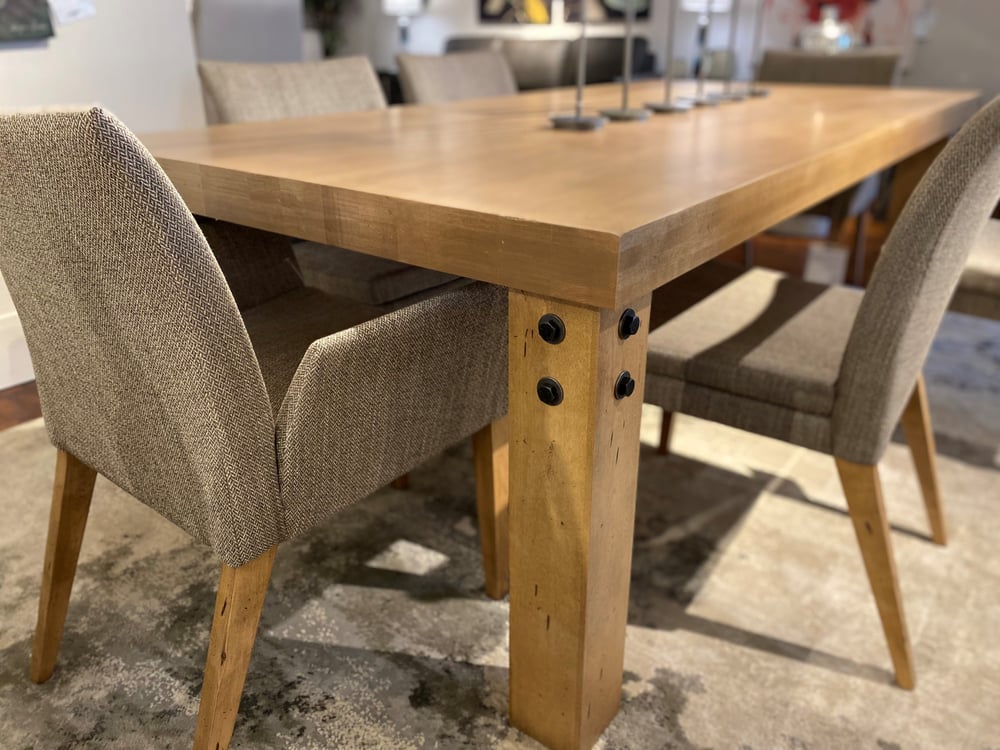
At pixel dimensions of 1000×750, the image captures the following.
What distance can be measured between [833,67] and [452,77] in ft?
5.20

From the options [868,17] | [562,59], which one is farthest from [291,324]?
[562,59]

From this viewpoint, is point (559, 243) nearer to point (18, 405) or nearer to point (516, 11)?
point (18, 405)

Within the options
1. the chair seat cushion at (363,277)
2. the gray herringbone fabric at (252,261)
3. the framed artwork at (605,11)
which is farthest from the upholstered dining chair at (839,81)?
the framed artwork at (605,11)

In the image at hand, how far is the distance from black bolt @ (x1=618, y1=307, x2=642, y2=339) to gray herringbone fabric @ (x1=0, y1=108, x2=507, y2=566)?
0.21 meters

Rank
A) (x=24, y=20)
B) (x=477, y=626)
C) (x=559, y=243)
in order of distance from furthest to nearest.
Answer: (x=24, y=20)
(x=477, y=626)
(x=559, y=243)

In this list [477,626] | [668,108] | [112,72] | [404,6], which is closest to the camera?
[477,626]

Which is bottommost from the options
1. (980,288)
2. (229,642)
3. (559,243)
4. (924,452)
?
(924,452)

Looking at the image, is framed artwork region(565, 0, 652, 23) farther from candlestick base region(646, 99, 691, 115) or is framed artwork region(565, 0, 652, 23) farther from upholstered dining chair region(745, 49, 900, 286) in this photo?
candlestick base region(646, 99, 691, 115)

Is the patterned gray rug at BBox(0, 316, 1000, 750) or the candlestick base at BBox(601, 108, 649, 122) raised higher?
the candlestick base at BBox(601, 108, 649, 122)

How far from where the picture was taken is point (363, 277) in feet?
4.70

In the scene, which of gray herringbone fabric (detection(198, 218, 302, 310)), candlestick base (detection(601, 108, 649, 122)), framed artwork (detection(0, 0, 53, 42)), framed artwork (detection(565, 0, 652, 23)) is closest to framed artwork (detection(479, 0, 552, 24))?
framed artwork (detection(565, 0, 652, 23))

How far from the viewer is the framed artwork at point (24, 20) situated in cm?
194

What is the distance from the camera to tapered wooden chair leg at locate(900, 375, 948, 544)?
140 centimetres

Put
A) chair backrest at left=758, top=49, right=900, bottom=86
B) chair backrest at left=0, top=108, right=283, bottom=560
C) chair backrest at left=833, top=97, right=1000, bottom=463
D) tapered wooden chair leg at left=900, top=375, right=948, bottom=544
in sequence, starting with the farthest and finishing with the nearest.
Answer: chair backrest at left=758, top=49, right=900, bottom=86, tapered wooden chair leg at left=900, top=375, right=948, bottom=544, chair backrest at left=833, top=97, right=1000, bottom=463, chair backrest at left=0, top=108, right=283, bottom=560
